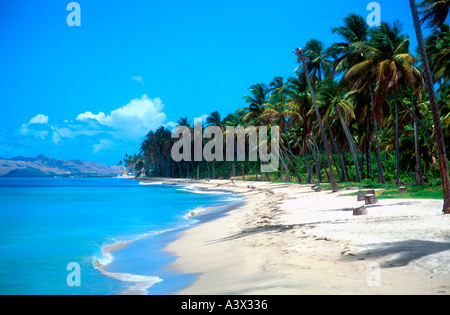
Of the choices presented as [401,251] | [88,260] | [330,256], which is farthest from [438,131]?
[88,260]

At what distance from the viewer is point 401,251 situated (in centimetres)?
685

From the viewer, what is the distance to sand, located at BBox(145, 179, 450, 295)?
5.38 metres

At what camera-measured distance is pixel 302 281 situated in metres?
5.67

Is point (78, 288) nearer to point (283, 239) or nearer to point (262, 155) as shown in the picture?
point (283, 239)

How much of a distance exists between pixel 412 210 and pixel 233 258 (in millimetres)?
6879

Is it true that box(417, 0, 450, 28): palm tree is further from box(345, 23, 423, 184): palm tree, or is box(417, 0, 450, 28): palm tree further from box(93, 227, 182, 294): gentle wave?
box(93, 227, 182, 294): gentle wave

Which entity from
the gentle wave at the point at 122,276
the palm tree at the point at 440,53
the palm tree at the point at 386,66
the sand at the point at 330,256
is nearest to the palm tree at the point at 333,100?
the palm tree at the point at 386,66

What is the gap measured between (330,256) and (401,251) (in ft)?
4.25

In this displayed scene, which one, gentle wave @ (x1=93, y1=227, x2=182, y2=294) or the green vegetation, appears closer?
gentle wave @ (x1=93, y1=227, x2=182, y2=294)

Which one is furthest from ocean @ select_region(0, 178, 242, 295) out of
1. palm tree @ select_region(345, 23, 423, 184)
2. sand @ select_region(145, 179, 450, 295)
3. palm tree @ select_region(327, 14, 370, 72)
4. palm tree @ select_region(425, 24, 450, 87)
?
palm tree @ select_region(327, 14, 370, 72)

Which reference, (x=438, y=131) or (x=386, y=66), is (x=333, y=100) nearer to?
(x=386, y=66)

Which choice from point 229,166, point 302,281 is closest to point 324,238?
point 302,281

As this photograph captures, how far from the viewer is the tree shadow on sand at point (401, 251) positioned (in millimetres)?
6343

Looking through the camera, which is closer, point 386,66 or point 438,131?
point 438,131
